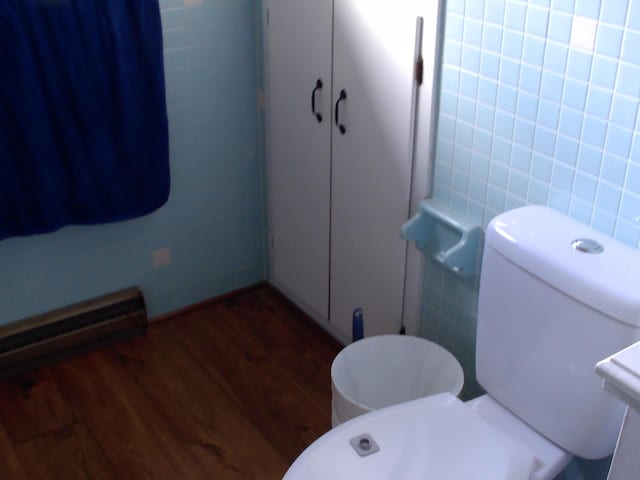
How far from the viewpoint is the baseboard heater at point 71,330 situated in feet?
8.02

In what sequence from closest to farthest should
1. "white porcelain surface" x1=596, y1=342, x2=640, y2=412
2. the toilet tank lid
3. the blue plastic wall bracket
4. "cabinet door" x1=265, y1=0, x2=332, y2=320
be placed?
"white porcelain surface" x1=596, y1=342, x2=640, y2=412 → the toilet tank lid → the blue plastic wall bracket → "cabinet door" x1=265, y1=0, x2=332, y2=320

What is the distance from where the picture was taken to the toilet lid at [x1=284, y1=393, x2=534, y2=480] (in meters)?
1.54

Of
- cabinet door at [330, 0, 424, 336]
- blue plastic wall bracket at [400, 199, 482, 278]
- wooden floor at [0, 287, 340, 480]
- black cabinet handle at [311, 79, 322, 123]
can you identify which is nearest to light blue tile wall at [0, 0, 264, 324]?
wooden floor at [0, 287, 340, 480]

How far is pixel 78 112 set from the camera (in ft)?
7.43

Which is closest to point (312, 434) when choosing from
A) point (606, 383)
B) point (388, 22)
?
point (388, 22)

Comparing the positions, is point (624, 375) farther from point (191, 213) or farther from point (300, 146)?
point (191, 213)

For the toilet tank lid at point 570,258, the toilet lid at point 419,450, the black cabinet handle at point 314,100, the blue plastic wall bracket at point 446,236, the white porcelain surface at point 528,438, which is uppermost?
the black cabinet handle at point 314,100

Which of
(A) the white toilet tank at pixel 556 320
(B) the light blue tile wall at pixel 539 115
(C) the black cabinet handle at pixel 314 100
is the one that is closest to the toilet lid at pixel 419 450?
(A) the white toilet tank at pixel 556 320

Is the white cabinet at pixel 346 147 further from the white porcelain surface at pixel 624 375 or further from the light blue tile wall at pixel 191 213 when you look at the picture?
the white porcelain surface at pixel 624 375

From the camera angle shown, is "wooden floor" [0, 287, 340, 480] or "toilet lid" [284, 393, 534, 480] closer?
"toilet lid" [284, 393, 534, 480]

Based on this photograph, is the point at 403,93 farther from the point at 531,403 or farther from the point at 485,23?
Answer: the point at 531,403

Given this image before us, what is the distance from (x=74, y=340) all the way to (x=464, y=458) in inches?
57.7

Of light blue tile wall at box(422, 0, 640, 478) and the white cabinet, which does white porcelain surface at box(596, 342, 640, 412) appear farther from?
the white cabinet

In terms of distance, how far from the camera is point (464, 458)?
1.57 meters
